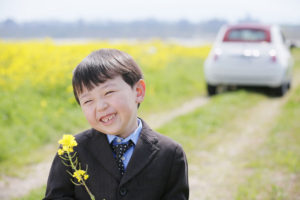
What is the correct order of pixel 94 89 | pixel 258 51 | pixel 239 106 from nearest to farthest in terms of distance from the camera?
pixel 94 89 → pixel 239 106 → pixel 258 51

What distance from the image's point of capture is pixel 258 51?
767cm

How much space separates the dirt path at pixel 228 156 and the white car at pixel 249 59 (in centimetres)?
130

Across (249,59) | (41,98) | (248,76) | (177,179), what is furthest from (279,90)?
(177,179)

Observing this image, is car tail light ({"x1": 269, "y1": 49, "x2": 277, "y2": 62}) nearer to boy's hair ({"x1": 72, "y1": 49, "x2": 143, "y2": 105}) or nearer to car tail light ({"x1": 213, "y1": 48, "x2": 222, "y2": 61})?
car tail light ({"x1": 213, "y1": 48, "x2": 222, "y2": 61})

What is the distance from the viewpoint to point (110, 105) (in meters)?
1.47

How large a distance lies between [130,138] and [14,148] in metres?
3.23

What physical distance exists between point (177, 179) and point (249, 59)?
6.49 metres

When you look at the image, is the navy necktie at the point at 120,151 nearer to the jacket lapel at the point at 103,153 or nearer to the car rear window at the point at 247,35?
the jacket lapel at the point at 103,153

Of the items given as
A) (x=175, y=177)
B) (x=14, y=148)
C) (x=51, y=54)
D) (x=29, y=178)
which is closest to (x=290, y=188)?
(x=175, y=177)

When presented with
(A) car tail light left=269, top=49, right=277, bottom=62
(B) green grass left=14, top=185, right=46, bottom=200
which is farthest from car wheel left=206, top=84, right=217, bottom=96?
(B) green grass left=14, top=185, right=46, bottom=200

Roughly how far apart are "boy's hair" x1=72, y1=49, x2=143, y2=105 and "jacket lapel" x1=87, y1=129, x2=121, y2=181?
0.23m

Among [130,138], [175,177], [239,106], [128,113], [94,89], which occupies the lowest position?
[239,106]

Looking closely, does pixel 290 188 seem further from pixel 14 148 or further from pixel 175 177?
pixel 14 148

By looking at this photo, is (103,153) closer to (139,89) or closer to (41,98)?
(139,89)
